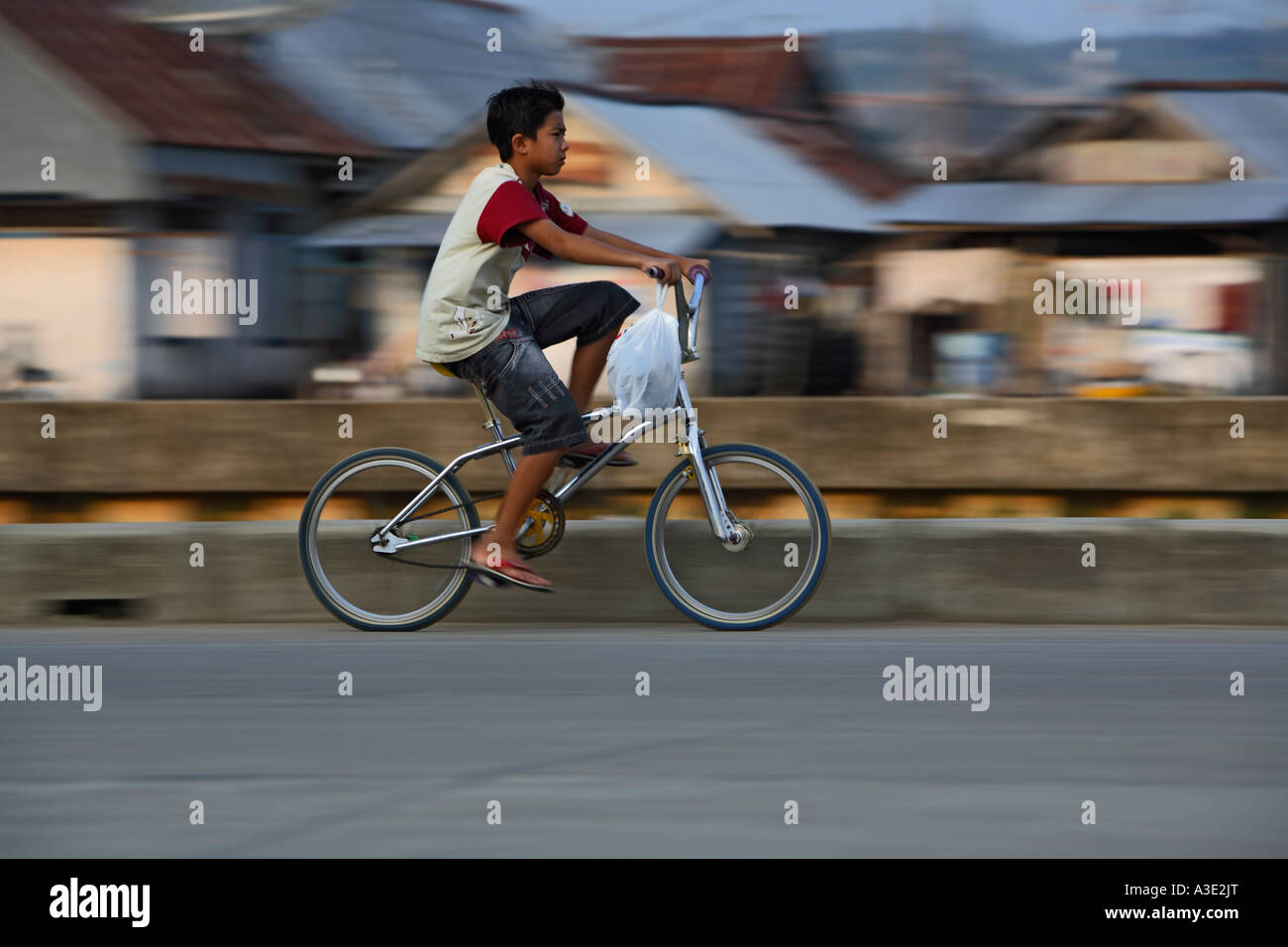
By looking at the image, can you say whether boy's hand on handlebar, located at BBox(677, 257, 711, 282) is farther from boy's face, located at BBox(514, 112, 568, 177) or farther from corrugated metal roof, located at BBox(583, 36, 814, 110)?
corrugated metal roof, located at BBox(583, 36, 814, 110)

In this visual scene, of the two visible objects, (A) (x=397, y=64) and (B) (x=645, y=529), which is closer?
(B) (x=645, y=529)

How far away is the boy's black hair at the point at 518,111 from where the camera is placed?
5852 mm

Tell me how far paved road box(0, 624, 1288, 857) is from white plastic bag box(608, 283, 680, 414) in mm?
869

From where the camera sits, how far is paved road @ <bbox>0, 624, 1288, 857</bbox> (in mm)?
3508

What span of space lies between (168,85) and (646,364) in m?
13.8

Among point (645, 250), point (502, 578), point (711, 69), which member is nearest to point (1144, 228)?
point (711, 69)

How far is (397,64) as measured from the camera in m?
19.5

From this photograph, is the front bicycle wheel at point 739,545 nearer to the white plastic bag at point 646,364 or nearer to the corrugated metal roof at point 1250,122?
the white plastic bag at point 646,364

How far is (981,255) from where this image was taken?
17797mm

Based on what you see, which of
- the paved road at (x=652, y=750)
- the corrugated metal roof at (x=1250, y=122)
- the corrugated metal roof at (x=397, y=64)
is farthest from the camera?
the corrugated metal roof at (x=397, y=64)

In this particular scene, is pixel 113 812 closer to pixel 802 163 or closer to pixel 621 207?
pixel 621 207

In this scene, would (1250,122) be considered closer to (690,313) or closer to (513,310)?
(690,313)

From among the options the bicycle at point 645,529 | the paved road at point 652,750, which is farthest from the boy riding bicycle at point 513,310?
the paved road at point 652,750

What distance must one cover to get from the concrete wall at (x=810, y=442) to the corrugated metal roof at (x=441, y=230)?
31.3 ft
